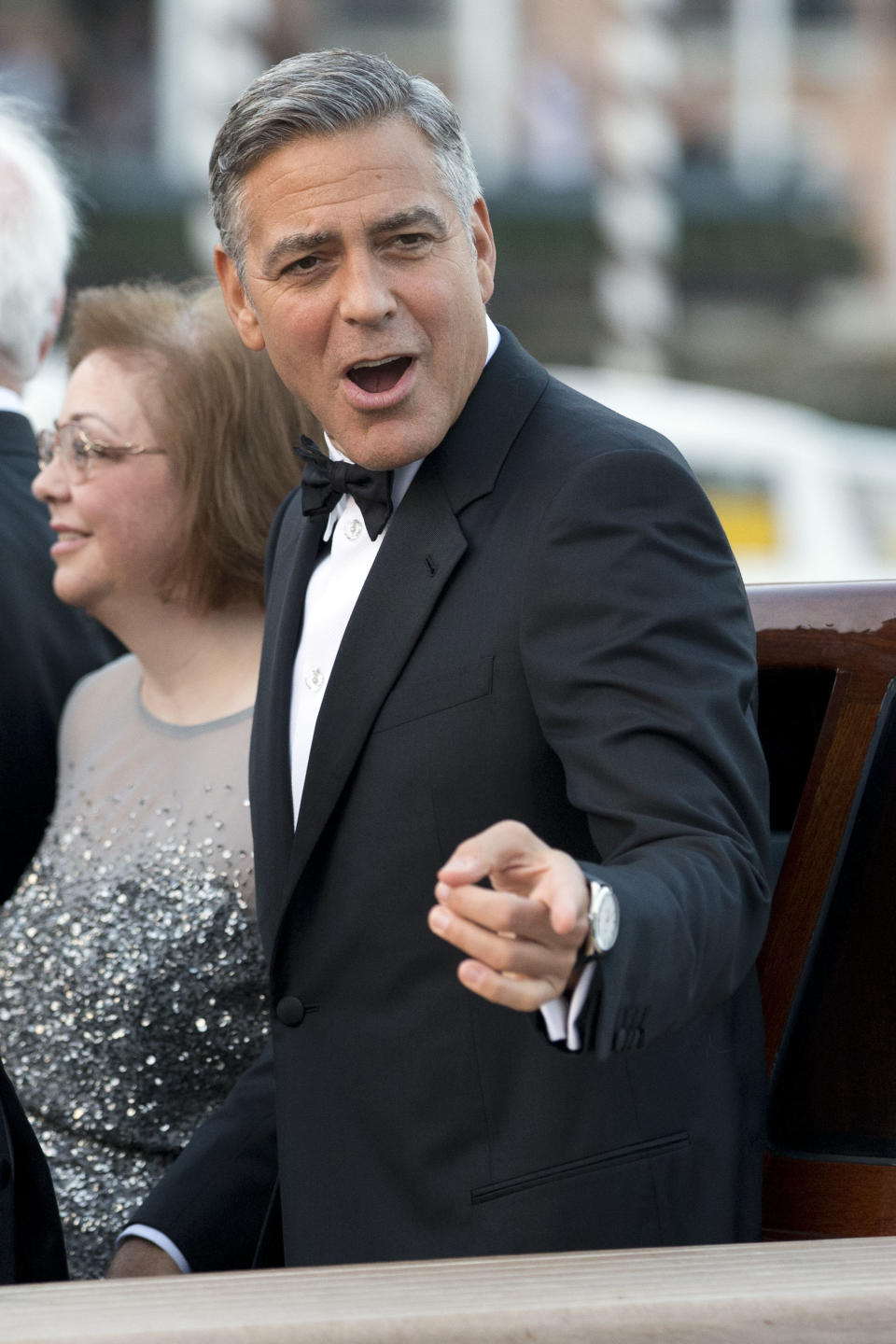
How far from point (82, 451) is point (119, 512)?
10 cm

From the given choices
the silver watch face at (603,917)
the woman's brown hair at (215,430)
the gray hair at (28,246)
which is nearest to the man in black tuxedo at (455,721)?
the silver watch face at (603,917)

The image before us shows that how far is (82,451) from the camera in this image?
2467 millimetres

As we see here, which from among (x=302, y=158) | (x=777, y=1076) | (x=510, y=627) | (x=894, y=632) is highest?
A: (x=302, y=158)

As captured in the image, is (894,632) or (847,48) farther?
(847,48)

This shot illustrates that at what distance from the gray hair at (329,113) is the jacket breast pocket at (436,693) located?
0.41 meters

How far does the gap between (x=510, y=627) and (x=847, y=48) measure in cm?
2499

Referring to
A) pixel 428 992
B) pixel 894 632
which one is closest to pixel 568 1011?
Result: pixel 428 992

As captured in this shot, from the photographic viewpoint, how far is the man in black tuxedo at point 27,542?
8.39 feet

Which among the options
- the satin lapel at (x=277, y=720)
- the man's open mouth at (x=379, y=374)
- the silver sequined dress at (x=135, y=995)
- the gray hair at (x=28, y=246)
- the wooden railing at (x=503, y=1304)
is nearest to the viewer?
the wooden railing at (x=503, y=1304)

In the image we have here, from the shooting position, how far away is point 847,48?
24.7 meters

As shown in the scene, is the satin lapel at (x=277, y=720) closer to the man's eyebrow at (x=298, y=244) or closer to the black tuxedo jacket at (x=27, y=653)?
the man's eyebrow at (x=298, y=244)

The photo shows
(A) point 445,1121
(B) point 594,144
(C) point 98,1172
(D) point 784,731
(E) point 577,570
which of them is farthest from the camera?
(B) point 594,144

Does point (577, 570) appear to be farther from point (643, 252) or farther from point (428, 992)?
point (643, 252)

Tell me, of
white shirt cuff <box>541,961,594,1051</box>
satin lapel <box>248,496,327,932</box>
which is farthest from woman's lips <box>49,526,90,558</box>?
white shirt cuff <box>541,961,594,1051</box>
